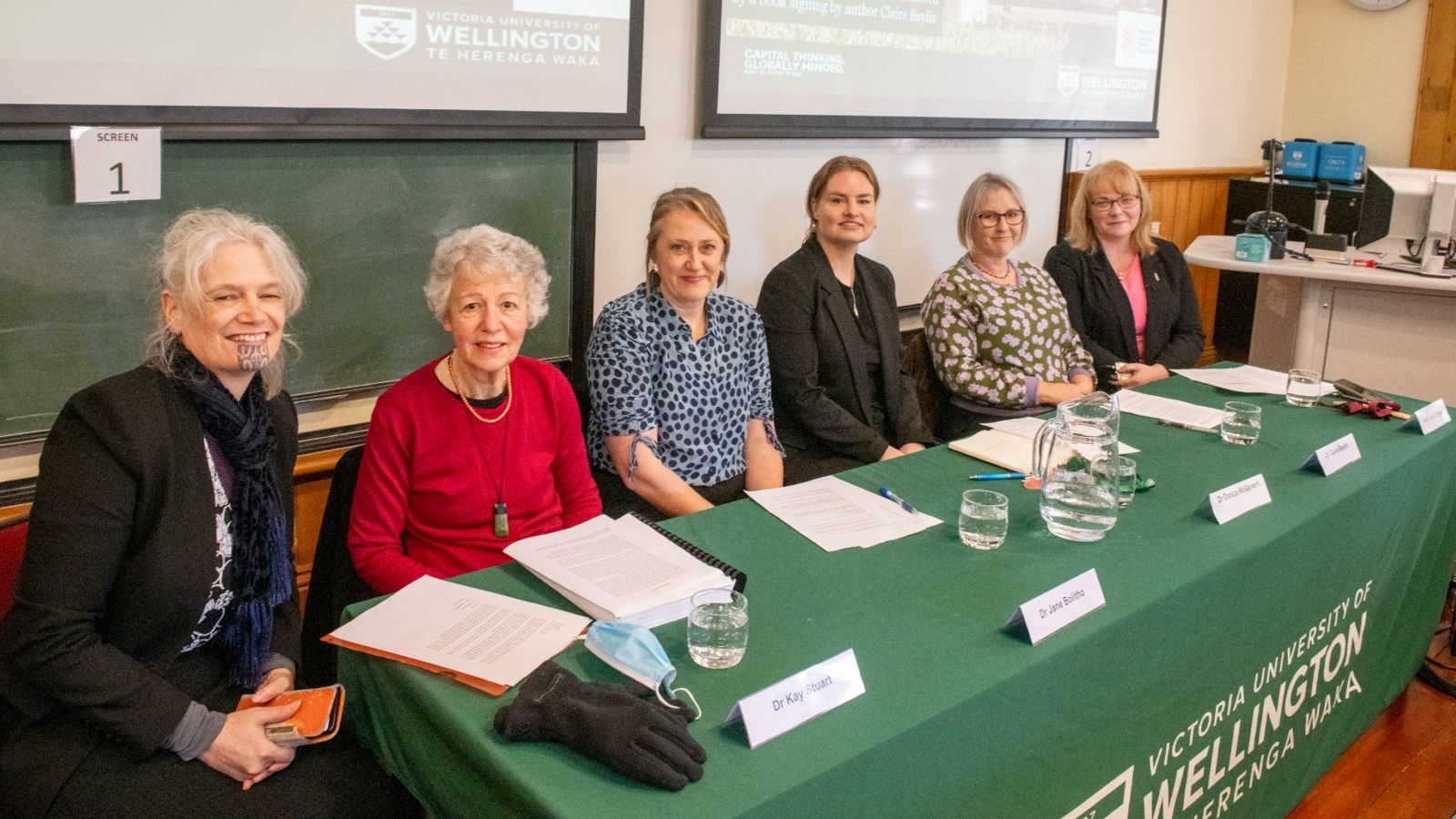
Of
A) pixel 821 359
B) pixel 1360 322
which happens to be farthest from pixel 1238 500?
pixel 1360 322

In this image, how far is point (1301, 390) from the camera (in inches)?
99.7

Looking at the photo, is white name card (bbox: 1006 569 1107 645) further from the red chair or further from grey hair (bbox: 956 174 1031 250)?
grey hair (bbox: 956 174 1031 250)

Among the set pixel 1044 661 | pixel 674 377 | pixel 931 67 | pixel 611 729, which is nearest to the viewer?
pixel 611 729

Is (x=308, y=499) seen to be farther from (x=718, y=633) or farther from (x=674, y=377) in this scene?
(x=718, y=633)

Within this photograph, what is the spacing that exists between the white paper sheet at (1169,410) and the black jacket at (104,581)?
1.91m

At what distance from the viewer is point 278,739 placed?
140cm

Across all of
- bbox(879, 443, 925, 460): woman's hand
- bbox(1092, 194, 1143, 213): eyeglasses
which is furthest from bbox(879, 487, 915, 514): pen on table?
bbox(1092, 194, 1143, 213): eyeglasses

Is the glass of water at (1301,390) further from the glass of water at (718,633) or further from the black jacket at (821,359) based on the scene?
the glass of water at (718,633)

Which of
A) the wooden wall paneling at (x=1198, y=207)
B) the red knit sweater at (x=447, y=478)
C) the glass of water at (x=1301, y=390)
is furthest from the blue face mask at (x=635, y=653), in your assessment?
the wooden wall paneling at (x=1198, y=207)

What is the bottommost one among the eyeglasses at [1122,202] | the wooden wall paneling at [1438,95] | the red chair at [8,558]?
the red chair at [8,558]

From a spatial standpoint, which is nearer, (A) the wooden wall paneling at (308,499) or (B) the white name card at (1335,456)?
(B) the white name card at (1335,456)

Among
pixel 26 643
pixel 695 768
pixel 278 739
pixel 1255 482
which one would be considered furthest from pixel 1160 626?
pixel 26 643

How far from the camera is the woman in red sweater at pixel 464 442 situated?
1.83m

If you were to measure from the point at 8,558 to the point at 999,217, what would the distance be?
2.36m
